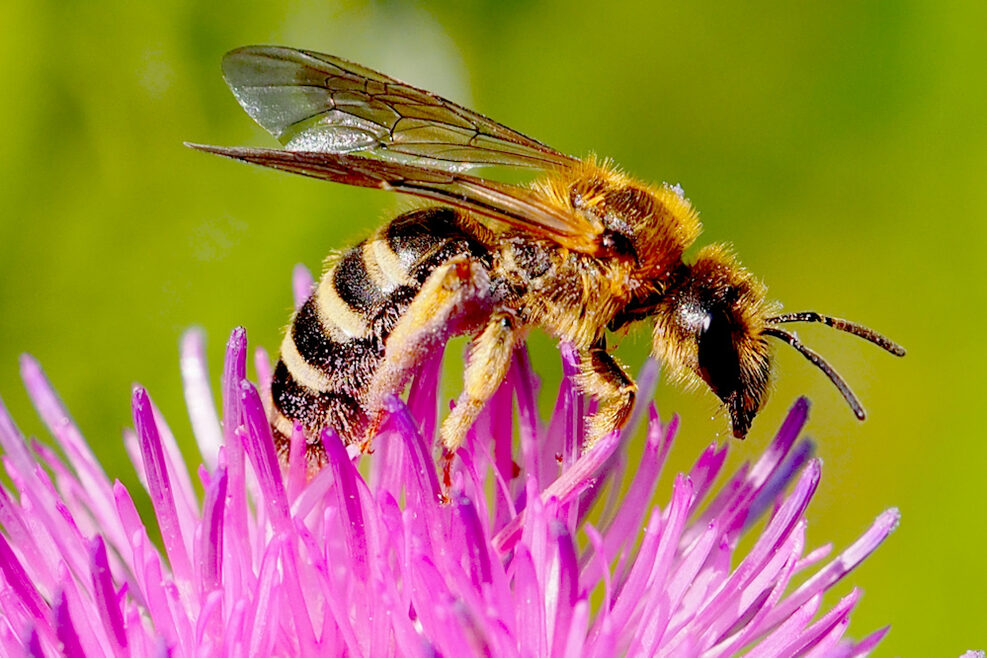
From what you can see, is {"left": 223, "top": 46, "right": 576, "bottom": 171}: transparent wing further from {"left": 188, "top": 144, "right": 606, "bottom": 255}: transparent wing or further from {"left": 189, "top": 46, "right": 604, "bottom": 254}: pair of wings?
{"left": 188, "top": 144, "right": 606, "bottom": 255}: transparent wing

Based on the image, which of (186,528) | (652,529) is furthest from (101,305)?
(652,529)

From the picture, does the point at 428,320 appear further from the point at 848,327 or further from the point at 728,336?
the point at 848,327

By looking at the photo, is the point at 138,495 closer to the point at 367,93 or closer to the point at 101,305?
the point at 101,305

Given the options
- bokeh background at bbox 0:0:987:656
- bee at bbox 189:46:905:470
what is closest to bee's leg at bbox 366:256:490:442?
bee at bbox 189:46:905:470

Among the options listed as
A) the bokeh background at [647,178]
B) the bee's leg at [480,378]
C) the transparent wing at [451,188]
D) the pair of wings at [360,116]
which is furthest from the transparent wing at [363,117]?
the bokeh background at [647,178]

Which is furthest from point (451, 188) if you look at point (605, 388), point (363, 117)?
point (363, 117)
